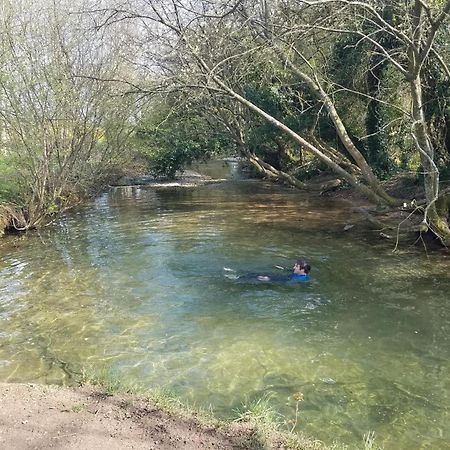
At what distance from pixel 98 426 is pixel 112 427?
4.9 inches

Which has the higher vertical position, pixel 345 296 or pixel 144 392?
pixel 144 392

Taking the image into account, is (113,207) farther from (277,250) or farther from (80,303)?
(80,303)

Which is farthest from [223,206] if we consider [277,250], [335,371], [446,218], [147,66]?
[335,371]

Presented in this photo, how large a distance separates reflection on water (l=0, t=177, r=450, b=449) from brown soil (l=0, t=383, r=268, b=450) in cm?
112

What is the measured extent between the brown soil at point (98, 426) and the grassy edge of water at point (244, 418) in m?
0.05

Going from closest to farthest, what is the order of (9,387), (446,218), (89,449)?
(89,449) < (9,387) < (446,218)

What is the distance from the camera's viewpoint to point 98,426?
4457 millimetres

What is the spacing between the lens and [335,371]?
6.60 metres

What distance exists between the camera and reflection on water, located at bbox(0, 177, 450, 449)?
5.92m

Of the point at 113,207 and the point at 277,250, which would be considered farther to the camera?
the point at 113,207

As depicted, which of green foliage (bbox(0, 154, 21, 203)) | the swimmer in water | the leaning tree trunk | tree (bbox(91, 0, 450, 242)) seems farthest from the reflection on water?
tree (bbox(91, 0, 450, 242))

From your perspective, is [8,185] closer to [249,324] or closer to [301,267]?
[301,267]

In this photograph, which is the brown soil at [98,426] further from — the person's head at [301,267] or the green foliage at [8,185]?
the green foliage at [8,185]

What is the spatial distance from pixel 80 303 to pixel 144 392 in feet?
14.5
